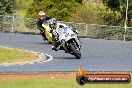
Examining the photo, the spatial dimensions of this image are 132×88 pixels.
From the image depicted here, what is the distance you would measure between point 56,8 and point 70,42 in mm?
27152

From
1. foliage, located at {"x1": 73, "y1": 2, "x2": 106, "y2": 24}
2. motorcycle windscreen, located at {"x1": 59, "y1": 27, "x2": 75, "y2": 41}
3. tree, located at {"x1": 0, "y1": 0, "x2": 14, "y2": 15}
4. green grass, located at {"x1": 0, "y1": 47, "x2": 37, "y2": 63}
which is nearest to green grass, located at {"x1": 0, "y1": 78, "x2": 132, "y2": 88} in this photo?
green grass, located at {"x1": 0, "y1": 47, "x2": 37, "y2": 63}

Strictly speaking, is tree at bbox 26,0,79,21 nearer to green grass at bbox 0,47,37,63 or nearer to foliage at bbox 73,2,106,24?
foliage at bbox 73,2,106,24

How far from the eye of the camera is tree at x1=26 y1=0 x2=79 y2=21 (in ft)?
159

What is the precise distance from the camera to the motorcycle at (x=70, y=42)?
2180 cm

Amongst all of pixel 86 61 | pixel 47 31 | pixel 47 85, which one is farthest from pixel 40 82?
pixel 47 31

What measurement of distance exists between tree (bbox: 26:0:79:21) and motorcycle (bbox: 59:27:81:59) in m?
25.4

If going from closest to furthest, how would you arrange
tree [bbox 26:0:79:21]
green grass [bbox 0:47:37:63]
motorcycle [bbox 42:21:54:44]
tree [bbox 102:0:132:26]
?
green grass [bbox 0:47:37:63] < motorcycle [bbox 42:21:54:44] < tree [bbox 102:0:132:26] < tree [bbox 26:0:79:21]

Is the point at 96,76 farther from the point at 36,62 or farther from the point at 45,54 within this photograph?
the point at 45,54

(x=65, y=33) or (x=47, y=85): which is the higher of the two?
(x=47, y=85)

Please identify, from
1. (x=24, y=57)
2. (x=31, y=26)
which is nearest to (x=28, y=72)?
(x=24, y=57)

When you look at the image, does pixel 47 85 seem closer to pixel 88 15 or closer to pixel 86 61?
pixel 86 61

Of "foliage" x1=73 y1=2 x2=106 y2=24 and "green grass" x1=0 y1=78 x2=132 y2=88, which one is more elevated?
"green grass" x1=0 y1=78 x2=132 y2=88

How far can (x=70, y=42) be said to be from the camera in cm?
2223

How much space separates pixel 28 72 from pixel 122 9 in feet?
86.0
